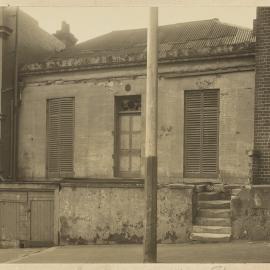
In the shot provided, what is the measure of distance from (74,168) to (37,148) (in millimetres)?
1420

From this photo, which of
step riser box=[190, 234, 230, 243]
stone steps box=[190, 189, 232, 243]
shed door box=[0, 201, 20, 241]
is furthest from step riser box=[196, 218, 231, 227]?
shed door box=[0, 201, 20, 241]

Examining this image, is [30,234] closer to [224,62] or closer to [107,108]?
[107,108]

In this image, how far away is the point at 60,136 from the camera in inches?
592

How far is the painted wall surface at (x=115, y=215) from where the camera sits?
1077cm

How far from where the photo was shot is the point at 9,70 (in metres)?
15.5

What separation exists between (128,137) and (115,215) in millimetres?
3609

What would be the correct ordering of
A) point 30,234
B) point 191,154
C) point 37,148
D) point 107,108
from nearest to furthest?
point 30,234 → point 191,154 → point 107,108 → point 37,148

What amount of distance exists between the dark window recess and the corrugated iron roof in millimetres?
1630

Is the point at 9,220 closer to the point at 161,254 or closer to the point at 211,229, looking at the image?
the point at 161,254

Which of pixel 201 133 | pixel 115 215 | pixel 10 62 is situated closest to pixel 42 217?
pixel 115 215

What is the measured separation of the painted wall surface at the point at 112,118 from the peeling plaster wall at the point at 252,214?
2.32 m

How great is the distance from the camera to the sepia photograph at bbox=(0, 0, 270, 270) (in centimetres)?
965

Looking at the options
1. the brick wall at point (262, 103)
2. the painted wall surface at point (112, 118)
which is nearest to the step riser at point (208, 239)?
the brick wall at point (262, 103)


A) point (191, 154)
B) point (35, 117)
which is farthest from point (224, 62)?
point (35, 117)
